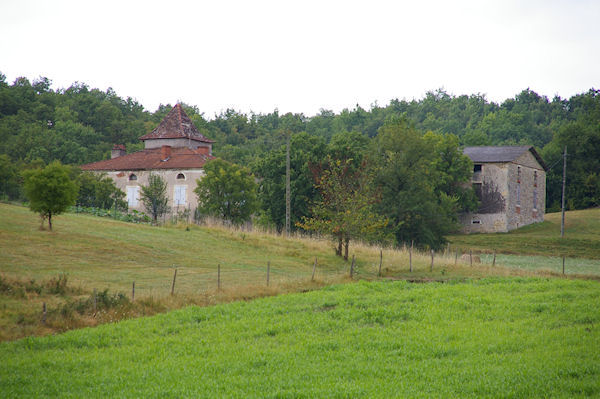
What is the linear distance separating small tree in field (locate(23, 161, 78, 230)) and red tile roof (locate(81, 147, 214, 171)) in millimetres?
23672

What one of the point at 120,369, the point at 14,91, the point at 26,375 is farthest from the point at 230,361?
the point at 14,91

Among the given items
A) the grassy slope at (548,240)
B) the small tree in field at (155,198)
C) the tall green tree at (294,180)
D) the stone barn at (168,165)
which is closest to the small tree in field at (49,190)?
the small tree in field at (155,198)

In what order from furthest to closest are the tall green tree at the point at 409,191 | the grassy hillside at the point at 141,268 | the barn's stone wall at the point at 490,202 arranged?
the barn's stone wall at the point at 490,202, the tall green tree at the point at 409,191, the grassy hillside at the point at 141,268

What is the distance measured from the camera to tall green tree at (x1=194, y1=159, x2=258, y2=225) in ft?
154

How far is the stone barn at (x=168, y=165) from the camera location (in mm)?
56312

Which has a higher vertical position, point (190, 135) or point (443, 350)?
point (190, 135)

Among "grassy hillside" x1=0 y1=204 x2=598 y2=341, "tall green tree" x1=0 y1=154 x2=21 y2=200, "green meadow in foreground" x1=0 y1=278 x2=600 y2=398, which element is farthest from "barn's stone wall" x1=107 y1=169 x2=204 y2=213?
"green meadow in foreground" x1=0 y1=278 x2=600 y2=398

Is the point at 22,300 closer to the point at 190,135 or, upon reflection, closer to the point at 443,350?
the point at 443,350

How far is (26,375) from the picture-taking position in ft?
42.0

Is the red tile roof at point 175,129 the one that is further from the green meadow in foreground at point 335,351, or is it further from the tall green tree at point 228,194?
the green meadow in foreground at point 335,351

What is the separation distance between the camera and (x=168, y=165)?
57.5m

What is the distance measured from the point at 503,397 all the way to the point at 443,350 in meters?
3.40

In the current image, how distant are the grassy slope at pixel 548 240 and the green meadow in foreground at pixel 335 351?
32.2m

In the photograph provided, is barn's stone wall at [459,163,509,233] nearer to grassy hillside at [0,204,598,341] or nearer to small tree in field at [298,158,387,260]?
grassy hillside at [0,204,598,341]
